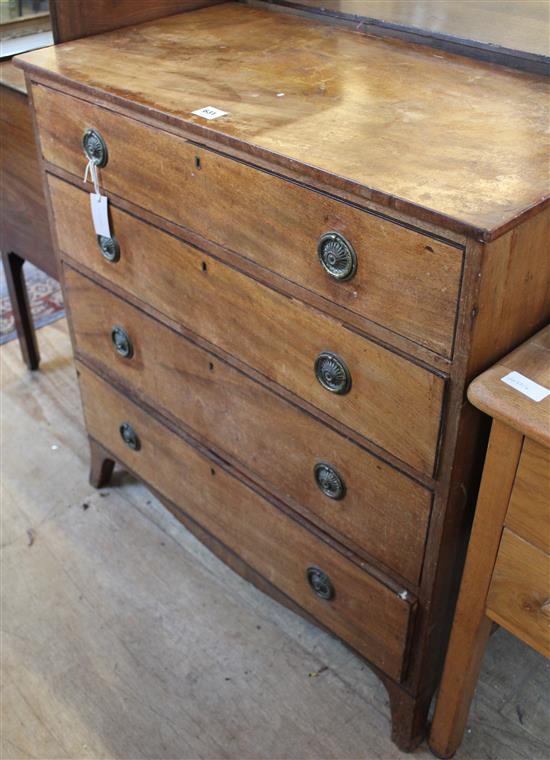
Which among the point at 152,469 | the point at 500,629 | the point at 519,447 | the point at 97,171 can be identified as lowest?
the point at 500,629

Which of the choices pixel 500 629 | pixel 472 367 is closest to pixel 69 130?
pixel 472 367

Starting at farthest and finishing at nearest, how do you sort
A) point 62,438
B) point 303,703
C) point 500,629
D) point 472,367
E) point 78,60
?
point 62,438 < point 500,629 < point 303,703 < point 78,60 < point 472,367

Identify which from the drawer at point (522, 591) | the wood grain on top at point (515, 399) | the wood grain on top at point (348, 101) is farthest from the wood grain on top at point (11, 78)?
the drawer at point (522, 591)

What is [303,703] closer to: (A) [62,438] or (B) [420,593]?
(B) [420,593]

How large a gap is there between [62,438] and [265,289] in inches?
43.5

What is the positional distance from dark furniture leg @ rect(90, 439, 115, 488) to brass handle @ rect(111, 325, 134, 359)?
347 millimetres

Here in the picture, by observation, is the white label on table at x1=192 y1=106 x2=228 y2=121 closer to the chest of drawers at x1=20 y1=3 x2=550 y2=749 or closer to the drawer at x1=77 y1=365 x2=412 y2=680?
the chest of drawers at x1=20 y1=3 x2=550 y2=749

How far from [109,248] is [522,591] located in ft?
2.96

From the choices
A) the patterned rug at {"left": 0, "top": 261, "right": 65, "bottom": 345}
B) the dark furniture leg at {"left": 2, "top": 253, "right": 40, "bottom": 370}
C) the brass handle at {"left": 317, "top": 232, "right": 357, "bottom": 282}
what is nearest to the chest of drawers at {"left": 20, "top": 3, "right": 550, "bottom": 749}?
the brass handle at {"left": 317, "top": 232, "right": 357, "bottom": 282}

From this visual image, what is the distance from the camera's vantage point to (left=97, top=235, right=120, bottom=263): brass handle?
1536mm

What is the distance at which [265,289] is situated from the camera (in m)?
1.27

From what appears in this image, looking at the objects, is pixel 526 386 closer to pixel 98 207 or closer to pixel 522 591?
pixel 522 591

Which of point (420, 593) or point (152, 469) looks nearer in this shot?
point (420, 593)

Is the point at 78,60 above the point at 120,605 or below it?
above
